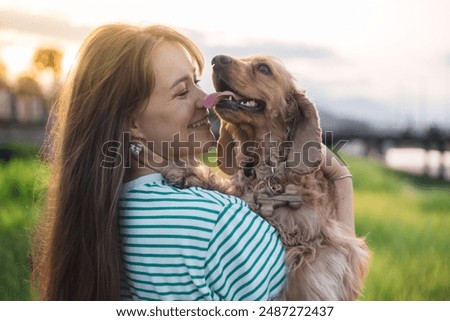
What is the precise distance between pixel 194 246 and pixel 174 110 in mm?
337

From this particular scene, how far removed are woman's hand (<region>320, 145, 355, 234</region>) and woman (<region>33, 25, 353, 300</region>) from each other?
31 centimetres

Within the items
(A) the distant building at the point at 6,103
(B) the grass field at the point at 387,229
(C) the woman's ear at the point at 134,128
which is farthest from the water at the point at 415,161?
(A) the distant building at the point at 6,103

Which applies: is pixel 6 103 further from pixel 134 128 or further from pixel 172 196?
pixel 172 196

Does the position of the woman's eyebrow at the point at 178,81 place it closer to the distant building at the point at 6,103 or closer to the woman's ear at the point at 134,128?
the woman's ear at the point at 134,128

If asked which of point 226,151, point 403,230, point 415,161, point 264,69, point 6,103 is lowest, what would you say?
point 403,230

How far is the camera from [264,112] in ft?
5.41

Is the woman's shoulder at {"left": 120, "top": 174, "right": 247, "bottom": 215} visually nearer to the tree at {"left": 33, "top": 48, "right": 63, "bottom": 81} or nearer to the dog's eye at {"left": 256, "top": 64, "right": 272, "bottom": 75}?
the dog's eye at {"left": 256, "top": 64, "right": 272, "bottom": 75}

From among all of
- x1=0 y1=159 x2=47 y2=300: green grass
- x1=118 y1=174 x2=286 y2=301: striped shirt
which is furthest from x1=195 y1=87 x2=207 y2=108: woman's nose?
x1=0 y1=159 x2=47 y2=300: green grass

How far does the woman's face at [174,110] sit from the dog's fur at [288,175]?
4.9 inches

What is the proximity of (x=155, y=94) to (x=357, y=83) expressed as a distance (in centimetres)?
73

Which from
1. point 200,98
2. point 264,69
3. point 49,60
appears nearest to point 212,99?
point 200,98

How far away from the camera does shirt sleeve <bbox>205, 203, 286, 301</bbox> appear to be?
50.5 inches
